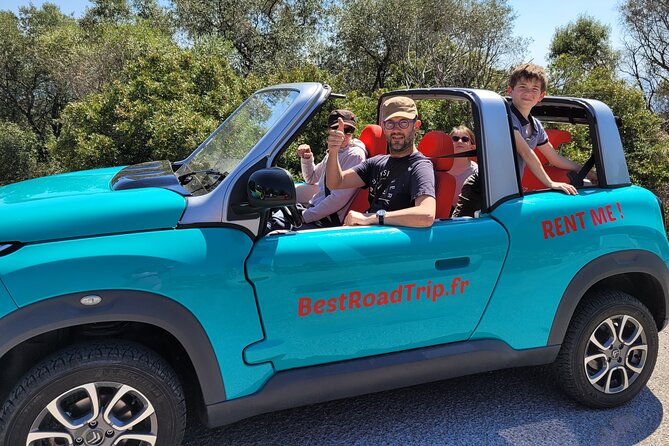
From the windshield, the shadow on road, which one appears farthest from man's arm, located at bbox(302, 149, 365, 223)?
→ the shadow on road

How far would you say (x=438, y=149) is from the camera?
3076 mm

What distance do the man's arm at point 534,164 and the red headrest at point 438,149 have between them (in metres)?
0.39

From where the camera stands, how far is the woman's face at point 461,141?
3584 mm

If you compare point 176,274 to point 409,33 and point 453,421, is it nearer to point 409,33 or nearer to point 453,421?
point 453,421

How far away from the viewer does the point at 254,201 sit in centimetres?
218

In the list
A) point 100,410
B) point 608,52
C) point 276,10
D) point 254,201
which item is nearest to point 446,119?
point 254,201

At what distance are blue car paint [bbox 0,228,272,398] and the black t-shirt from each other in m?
0.94

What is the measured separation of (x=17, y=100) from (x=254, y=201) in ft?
87.0

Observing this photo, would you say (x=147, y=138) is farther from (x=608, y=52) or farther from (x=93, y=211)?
(x=608, y=52)

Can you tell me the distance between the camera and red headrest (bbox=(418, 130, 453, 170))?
3.03 metres

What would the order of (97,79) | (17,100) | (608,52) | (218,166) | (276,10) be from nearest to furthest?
(218,166), (97,79), (276,10), (608,52), (17,100)

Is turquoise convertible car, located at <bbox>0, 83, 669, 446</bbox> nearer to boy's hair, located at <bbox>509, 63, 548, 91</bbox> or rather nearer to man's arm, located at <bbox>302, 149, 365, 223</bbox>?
boy's hair, located at <bbox>509, 63, 548, 91</bbox>

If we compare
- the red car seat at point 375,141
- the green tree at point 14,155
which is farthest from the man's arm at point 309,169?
the green tree at point 14,155

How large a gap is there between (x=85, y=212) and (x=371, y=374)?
4.73 feet
